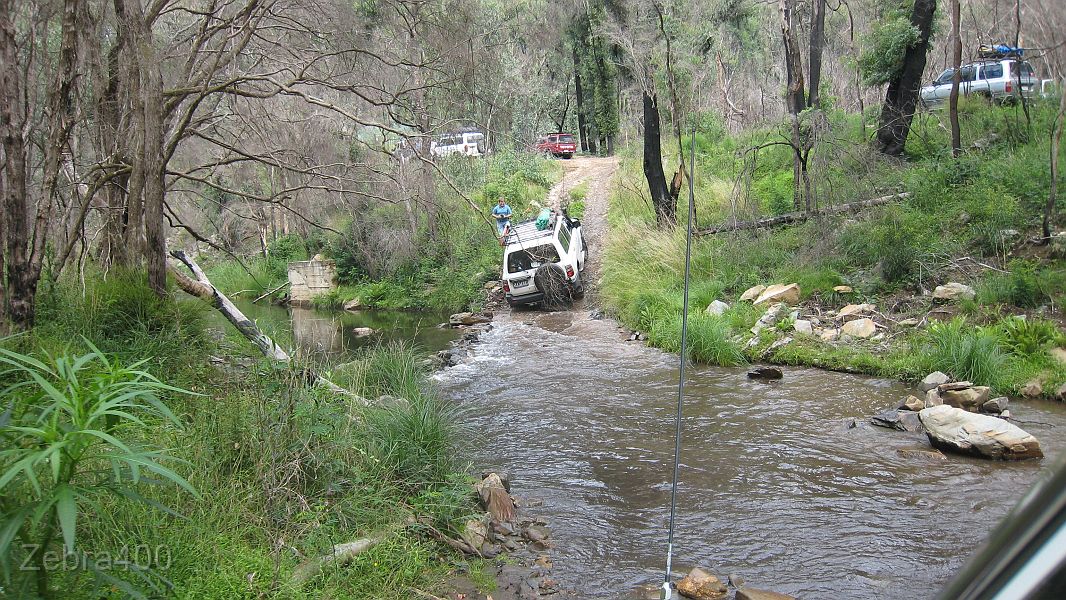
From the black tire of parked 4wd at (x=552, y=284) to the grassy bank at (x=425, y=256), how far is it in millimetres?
2002

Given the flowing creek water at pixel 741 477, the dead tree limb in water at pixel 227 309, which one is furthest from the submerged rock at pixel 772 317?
the dead tree limb in water at pixel 227 309

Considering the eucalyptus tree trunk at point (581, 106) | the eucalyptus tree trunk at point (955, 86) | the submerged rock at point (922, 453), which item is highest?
the eucalyptus tree trunk at point (581, 106)

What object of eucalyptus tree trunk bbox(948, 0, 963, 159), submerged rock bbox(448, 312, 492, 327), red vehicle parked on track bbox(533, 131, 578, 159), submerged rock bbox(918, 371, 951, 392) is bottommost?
submerged rock bbox(918, 371, 951, 392)

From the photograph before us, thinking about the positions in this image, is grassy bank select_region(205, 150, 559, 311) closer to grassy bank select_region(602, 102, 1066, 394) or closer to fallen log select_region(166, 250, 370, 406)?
grassy bank select_region(602, 102, 1066, 394)

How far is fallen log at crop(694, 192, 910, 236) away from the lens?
1449 centimetres

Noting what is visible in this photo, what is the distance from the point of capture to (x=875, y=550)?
234 inches

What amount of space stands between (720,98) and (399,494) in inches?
1177

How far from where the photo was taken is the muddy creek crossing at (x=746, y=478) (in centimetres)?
584

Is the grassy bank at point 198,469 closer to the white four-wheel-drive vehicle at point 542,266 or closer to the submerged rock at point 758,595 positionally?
the submerged rock at point 758,595

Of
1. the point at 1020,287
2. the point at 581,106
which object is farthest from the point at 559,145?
the point at 1020,287

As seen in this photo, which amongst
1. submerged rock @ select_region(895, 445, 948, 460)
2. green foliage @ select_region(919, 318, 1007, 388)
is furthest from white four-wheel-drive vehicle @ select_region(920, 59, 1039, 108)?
submerged rock @ select_region(895, 445, 948, 460)

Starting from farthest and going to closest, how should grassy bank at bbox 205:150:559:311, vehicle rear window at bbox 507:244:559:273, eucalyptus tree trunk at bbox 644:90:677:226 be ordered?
grassy bank at bbox 205:150:559:311, eucalyptus tree trunk at bbox 644:90:677:226, vehicle rear window at bbox 507:244:559:273

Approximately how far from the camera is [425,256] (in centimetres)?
2423

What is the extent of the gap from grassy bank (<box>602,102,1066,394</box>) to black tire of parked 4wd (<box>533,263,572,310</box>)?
138 centimetres
